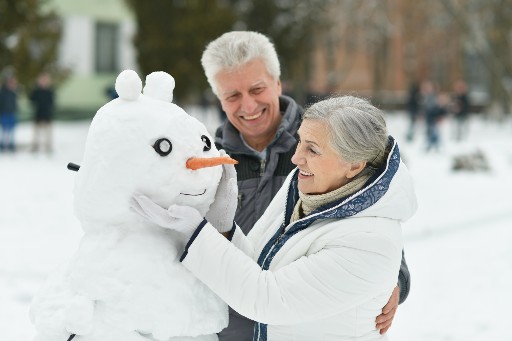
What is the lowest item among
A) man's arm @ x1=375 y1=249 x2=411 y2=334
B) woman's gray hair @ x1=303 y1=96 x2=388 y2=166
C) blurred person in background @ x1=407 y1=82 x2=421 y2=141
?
blurred person in background @ x1=407 y1=82 x2=421 y2=141

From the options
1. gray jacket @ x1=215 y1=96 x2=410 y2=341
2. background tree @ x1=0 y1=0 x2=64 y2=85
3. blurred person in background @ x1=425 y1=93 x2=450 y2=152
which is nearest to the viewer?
gray jacket @ x1=215 y1=96 x2=410 y2=341

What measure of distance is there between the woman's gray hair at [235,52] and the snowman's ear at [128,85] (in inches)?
30.7

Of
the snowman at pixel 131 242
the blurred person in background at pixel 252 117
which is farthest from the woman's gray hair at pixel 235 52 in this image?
the snowman at pixel 131 242

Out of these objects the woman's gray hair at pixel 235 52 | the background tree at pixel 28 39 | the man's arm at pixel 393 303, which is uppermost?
the woman's gray hair at pixel 235 52

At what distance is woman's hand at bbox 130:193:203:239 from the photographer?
6.34 ft

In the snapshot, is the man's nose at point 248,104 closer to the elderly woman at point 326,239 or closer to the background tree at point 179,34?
the elderly woman at point 326,239

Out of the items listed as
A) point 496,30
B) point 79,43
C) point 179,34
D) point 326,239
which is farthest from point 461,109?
point 326,239

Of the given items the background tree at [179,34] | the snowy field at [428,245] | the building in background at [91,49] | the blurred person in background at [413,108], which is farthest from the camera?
the building in background at [91,49]

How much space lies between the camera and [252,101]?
9.35 ft

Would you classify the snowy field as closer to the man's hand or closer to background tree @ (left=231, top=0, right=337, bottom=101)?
the man's hand

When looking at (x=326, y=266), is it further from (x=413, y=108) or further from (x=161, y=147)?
(x=413, y=108)

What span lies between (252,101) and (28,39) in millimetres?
13516

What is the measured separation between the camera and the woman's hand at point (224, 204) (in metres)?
2.18

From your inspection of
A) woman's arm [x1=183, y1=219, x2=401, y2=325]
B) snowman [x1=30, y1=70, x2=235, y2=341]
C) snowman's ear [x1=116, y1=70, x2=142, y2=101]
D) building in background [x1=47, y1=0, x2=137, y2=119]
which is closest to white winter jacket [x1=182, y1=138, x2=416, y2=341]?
woman's arm [x1=183, y1=219, x2=401, y2=325]
